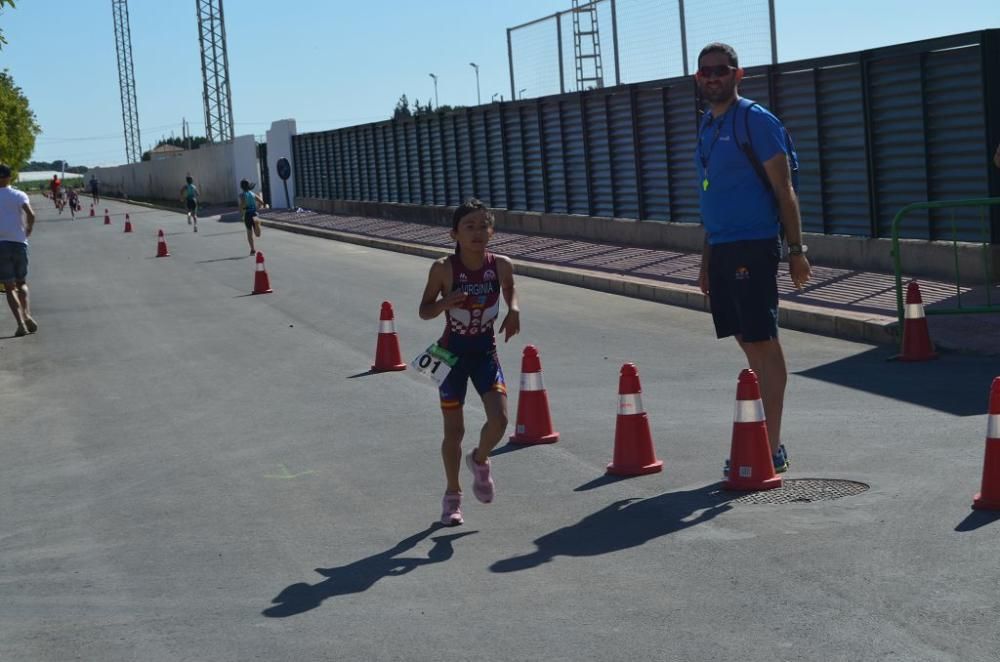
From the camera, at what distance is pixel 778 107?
64.9ft

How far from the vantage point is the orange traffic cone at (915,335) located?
11719mm

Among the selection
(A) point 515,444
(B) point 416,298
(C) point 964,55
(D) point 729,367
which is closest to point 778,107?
(C) point 964,55

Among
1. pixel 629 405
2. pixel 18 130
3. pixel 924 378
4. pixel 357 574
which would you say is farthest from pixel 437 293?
pixel 18 130

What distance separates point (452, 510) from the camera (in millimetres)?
7074

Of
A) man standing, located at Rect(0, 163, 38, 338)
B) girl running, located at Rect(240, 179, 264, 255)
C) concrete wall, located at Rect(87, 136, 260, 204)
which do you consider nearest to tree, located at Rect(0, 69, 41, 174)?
concrete wall, located at Rect(87, 136, 260, 204)

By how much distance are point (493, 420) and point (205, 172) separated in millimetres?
67412

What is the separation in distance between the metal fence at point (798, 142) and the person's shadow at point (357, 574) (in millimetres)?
10455

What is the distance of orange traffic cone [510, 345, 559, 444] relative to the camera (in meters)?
9.01

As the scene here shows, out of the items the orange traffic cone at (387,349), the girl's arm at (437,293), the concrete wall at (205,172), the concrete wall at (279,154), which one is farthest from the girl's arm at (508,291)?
the concrete wall at (205,172)

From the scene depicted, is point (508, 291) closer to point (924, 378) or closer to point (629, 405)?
point (629, 405)

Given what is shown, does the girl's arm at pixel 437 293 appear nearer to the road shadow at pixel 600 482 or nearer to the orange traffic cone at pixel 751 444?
the road shadow at pixel 600 482

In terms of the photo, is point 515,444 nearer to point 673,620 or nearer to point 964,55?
point 673,620

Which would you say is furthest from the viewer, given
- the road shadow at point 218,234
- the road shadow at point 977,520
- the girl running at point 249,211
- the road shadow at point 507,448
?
the road shadow at point 218,234

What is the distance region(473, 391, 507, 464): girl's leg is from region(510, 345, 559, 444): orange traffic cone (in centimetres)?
180
